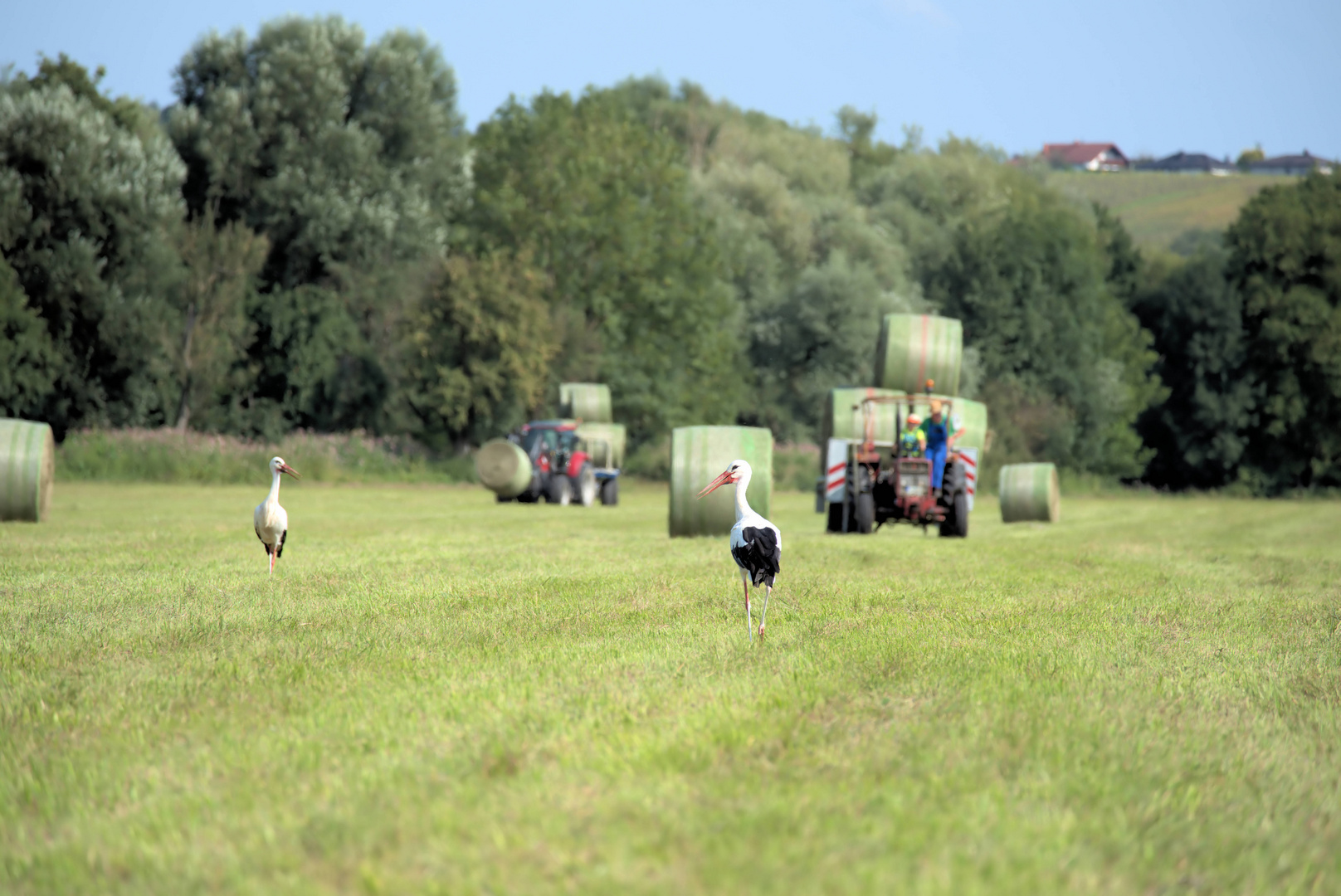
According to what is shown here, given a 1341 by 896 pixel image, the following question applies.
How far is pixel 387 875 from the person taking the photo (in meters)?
3.35

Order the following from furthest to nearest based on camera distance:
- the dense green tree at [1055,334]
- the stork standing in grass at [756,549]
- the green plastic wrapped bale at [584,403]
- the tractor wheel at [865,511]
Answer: the dense green tree at [1055,334] < the green plastic wrapped bale at [584,403] < the tractor wheel at [865,511] < the stork standing in grass at [756,549]

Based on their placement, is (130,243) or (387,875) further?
(130,243)

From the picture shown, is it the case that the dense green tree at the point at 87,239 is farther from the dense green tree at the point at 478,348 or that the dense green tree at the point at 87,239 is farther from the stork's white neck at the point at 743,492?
the stork's white neck at the point at 743,492

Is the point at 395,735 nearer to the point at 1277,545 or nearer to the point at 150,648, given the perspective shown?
the point at 150,648

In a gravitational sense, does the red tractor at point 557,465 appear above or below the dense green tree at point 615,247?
below

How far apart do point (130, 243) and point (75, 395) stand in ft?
14.6

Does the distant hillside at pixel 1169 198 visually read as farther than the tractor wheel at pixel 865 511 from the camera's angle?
Yes

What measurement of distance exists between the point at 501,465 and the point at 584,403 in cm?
782

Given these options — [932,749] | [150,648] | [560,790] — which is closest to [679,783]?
[560,790]

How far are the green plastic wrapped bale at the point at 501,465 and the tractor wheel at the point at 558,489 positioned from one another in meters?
0.93

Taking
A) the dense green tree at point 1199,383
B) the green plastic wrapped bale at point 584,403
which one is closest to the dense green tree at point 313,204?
the green plastic wrapped bale at point 584,403

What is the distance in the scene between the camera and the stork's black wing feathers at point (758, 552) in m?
7.05

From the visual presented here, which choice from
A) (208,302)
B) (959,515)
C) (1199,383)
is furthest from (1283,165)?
(959,515)

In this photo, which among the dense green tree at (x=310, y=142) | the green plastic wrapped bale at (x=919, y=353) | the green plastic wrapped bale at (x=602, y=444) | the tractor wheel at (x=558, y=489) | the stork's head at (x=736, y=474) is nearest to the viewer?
the stork's head at (x=736, y=474)
